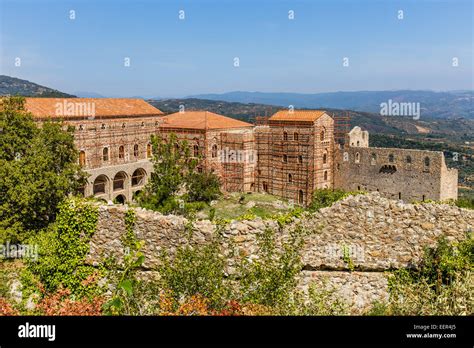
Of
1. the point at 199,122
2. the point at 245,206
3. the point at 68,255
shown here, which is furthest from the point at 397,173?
the point at 68,255

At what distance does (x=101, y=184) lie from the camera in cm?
4281

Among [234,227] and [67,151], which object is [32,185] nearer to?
[67,151]

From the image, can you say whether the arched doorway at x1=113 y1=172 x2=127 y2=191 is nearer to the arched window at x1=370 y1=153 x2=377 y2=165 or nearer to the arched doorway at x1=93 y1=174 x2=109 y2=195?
the arched doorway at x1=93 y1=174 x2=109 y2=195

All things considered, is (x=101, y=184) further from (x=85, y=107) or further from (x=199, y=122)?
(x=199, y=122)

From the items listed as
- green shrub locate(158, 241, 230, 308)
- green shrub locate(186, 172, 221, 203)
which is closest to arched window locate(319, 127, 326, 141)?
green shrub locate(186, 172, 221, 203)

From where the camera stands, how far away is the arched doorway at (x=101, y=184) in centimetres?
4250

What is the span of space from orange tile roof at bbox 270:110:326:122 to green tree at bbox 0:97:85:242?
73.5 ft

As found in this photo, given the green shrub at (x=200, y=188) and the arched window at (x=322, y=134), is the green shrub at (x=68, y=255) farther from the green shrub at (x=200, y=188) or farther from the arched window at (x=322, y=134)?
the arched window at (x=322, y=134)

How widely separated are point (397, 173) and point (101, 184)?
2611cm

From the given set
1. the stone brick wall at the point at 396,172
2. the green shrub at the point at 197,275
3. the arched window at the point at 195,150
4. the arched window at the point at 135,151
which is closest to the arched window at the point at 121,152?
the arched window at the point at 135,151

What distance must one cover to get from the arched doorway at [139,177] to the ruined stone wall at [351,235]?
3673 cm
